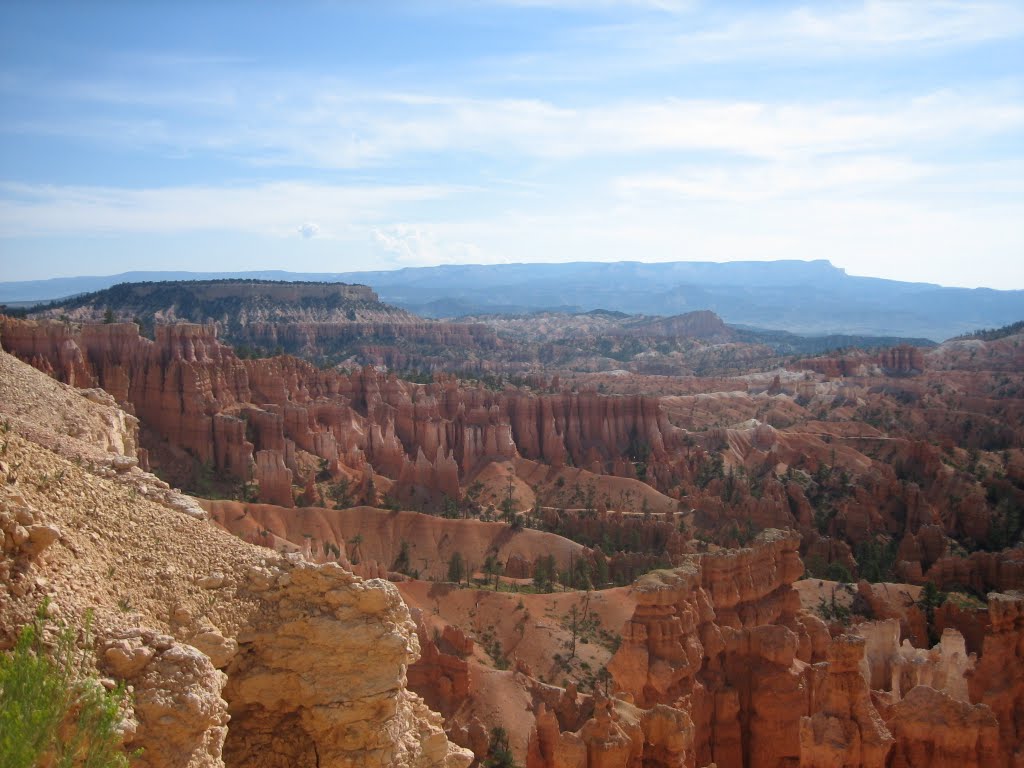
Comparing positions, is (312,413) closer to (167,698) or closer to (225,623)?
(225,623)

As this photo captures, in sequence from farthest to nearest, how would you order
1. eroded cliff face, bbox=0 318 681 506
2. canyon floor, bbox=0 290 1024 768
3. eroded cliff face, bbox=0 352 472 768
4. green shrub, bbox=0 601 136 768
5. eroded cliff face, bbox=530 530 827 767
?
1. eroded cliff face, bbox=0 318 681 506
2. eroded cliff face, bbox=530 530 827 767
3. canyon floor, bbox=0 290 1024 768
4. eroded cliff face, bbox=0 352 472 768
5. green shrub, bbox=0 601 136 768

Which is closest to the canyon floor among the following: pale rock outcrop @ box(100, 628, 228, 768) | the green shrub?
pale rock outcrop @ box(100, 628, 228, 768)

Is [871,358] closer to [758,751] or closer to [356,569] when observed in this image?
[356,569]

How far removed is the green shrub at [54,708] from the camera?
6.10 m

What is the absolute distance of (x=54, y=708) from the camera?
6.51 metres

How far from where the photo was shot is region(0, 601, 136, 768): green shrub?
610 centimetres

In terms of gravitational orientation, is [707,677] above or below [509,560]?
above

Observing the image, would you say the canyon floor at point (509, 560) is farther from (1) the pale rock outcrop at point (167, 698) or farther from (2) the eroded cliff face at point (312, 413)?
(2) the eroded cliff face at point (312, 413)

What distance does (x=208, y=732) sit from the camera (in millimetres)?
7938

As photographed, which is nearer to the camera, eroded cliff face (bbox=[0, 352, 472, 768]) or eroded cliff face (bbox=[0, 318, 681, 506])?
eroded cliff face (bbox=[0, 352, 472, 768])

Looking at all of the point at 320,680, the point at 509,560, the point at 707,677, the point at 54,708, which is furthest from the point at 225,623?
the point at 509,560

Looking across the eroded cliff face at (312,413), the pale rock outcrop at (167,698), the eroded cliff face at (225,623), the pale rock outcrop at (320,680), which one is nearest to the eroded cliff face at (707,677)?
the pale rock outcrop at (320,680)

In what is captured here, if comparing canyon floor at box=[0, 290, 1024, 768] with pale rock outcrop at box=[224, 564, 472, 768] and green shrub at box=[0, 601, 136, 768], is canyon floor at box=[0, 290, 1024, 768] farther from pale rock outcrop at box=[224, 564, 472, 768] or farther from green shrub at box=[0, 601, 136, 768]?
green shrub at box=[0, 601, 136, 768]

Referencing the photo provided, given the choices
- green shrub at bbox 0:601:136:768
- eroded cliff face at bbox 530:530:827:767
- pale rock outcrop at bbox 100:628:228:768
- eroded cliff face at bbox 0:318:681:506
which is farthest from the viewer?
eroded cliff face at bbox 0:318:681:506
